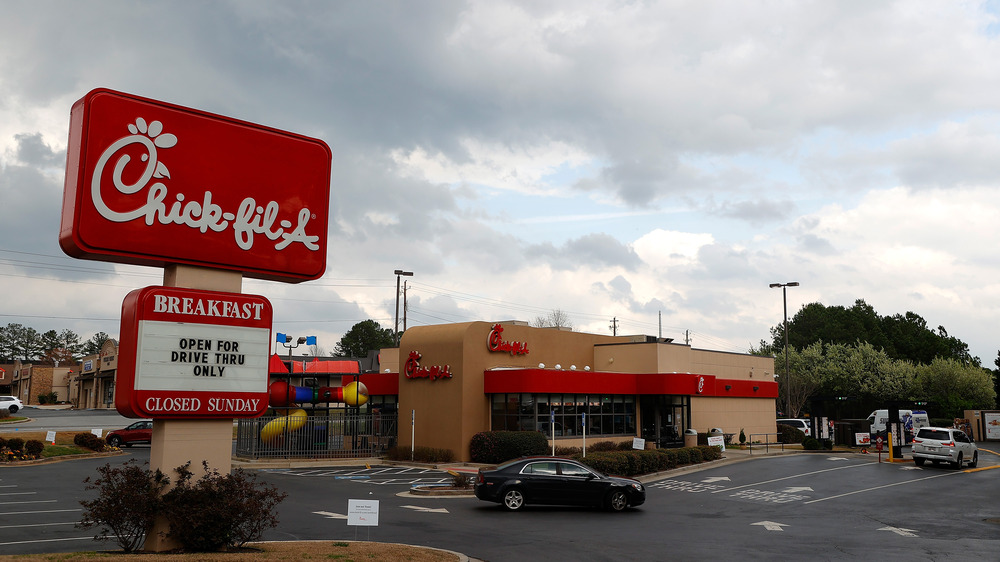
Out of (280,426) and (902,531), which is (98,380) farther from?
(902,531)

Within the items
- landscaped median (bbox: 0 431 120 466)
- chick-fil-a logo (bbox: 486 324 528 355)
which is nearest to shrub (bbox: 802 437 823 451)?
chick-fil-a logo (bbox: 486 324 528 355)

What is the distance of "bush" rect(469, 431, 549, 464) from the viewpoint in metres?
32.0

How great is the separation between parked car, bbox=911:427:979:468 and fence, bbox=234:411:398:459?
25.7 meters


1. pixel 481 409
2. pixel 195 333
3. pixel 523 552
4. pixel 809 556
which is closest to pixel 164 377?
pixel 195 333

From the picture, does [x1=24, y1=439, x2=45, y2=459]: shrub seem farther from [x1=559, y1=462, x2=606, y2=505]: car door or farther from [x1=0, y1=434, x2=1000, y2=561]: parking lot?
[x1=559, y1=462, x2=606, y2=505]: car door

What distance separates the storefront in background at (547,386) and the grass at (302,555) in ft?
55.4

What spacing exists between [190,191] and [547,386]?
22934mm

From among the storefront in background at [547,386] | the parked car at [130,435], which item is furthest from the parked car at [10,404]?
the storefront in background at [547,386]

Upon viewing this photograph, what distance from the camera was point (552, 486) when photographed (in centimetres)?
2069

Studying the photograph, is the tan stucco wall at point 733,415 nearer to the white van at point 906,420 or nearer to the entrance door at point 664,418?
the entrance door at point 664,418

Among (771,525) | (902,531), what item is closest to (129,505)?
(771,525)

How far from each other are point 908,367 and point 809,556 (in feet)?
237

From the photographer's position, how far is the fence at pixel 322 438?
112ft

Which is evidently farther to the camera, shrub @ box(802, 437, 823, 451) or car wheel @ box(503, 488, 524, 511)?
shrub @ box(802, 437, 823, 451)
